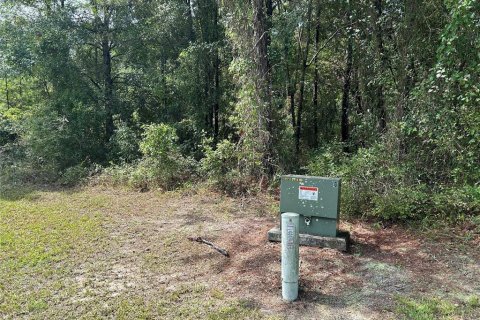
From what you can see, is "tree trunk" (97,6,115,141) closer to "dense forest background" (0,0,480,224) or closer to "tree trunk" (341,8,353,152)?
"dense forest background" (0,0,480,224)

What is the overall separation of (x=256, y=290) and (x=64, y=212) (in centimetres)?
425

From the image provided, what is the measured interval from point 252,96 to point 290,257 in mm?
4541

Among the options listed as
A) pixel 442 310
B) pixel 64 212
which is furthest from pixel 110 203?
pixel 442 310

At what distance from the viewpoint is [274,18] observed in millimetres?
7496

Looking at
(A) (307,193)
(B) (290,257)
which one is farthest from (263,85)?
(B) (290,257)

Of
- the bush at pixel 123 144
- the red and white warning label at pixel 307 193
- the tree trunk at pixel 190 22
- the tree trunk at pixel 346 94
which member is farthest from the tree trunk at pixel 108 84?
the red and white warning label at pixel 307 193

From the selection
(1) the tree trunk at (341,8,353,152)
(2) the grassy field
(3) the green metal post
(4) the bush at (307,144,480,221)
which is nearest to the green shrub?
(2) the grassy field

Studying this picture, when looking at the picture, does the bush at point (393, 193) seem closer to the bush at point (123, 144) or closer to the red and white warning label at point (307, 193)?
the red and white warning label at point (307, 193)

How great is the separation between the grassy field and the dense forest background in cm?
117

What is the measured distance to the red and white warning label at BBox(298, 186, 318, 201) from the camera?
4164mm

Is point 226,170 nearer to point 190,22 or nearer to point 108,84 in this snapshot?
point 190,22

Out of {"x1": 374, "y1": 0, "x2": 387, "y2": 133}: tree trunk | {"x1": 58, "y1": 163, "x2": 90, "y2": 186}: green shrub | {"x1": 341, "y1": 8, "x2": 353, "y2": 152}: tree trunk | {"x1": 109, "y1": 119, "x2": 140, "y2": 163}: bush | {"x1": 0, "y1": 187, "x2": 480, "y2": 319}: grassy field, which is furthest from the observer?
{"x1": 109, "y1": 119, "x2": 140, "y2": 163}: bush

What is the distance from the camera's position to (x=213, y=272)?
3787mm

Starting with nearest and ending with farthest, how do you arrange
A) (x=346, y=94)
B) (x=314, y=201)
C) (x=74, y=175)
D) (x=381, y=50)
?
(x=314, y=201)
(x=381, y=50)
(x=74, y=175)
(x=346, y=94)
